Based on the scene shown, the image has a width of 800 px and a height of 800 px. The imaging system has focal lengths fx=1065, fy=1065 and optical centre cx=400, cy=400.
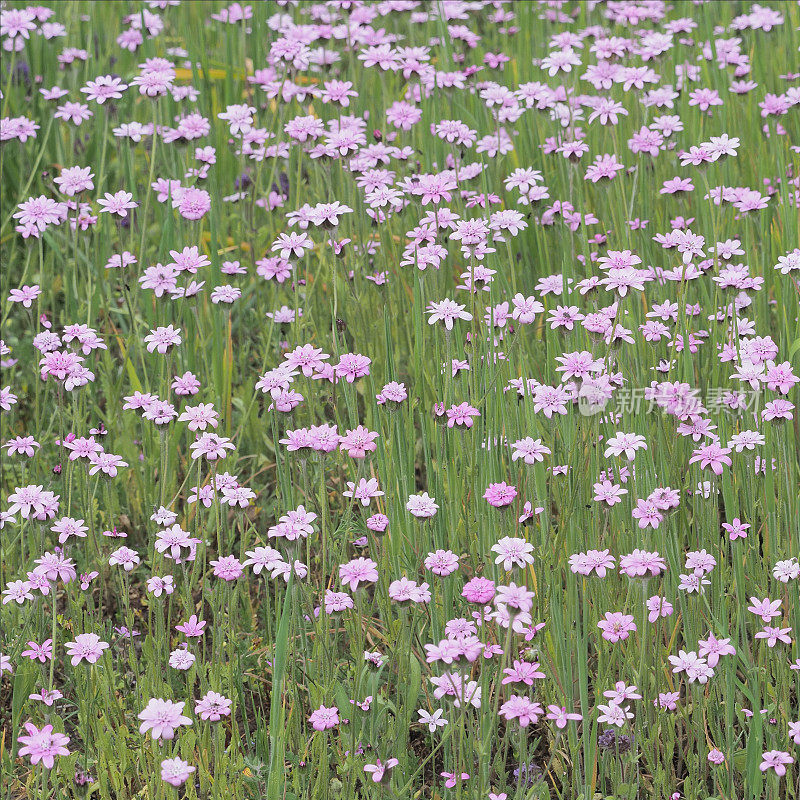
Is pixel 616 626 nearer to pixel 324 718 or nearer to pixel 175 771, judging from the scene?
pixel 324 718

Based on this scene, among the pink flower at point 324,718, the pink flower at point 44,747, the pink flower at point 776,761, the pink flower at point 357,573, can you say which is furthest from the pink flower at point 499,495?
the pink flower at point 44,747

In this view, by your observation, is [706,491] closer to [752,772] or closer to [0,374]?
[752,772]

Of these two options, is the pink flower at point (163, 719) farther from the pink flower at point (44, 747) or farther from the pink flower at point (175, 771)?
the pink flower at point (44, 747)

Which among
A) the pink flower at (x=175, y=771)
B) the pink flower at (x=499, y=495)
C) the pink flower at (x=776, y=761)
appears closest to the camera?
the pink flower at (x=175, y=771)

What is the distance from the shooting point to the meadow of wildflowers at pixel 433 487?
2.18 m

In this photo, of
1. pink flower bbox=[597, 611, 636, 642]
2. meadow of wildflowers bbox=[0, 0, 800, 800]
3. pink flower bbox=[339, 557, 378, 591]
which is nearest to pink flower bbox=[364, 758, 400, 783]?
meadow of wildflowers bbox=[0, 0, 800, 800]

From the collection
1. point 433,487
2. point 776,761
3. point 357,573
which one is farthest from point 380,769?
point 776,761

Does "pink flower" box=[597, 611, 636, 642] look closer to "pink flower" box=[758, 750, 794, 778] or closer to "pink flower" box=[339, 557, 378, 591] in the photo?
"pink flower" box=[758, 750, 794, 778]

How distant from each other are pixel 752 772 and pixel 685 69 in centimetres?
274

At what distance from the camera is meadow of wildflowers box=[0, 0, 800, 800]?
2.18 meters

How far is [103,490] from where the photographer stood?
3158 millimetres

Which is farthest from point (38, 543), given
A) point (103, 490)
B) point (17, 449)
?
point (103, 490)

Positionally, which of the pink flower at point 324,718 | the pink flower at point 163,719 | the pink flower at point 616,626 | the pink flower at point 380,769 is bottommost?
the pink flower at point 380,769

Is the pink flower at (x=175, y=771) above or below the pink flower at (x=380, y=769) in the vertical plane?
above
